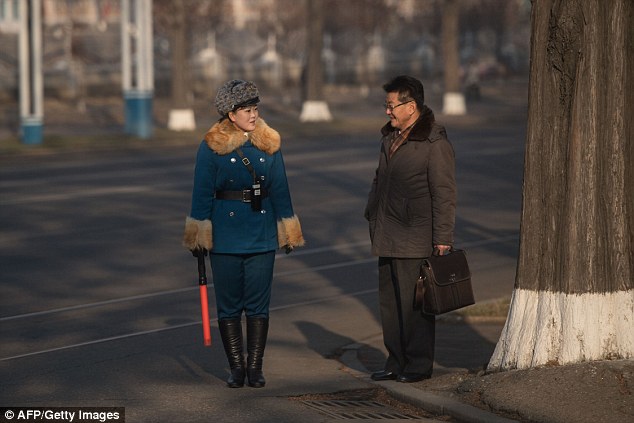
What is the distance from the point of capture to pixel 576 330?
7.95 metres

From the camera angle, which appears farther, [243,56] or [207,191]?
[243,56]

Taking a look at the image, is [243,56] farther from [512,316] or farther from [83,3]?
[512,316]

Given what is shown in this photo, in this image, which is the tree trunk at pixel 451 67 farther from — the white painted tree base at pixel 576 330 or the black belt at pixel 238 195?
the white painted tree base at pixel 576 330

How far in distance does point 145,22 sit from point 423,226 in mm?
29436

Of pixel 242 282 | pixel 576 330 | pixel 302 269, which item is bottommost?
pixel 302 269

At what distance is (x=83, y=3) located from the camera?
9244 centimetres

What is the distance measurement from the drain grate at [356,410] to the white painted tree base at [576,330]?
77 centimetres

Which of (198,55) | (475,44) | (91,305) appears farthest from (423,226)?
(475,44)

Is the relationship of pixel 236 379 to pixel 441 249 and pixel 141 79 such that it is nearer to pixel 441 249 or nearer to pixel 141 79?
pixel 441 249

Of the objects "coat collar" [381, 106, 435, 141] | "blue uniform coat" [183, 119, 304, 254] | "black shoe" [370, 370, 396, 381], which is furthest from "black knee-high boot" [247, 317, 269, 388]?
"coat collar" [381, 106, 435, 141]

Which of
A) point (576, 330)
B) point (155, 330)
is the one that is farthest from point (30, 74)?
point (576, 330)

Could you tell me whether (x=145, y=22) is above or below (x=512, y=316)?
above

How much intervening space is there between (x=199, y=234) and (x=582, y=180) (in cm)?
227

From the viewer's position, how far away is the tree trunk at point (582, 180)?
26.1 feet
